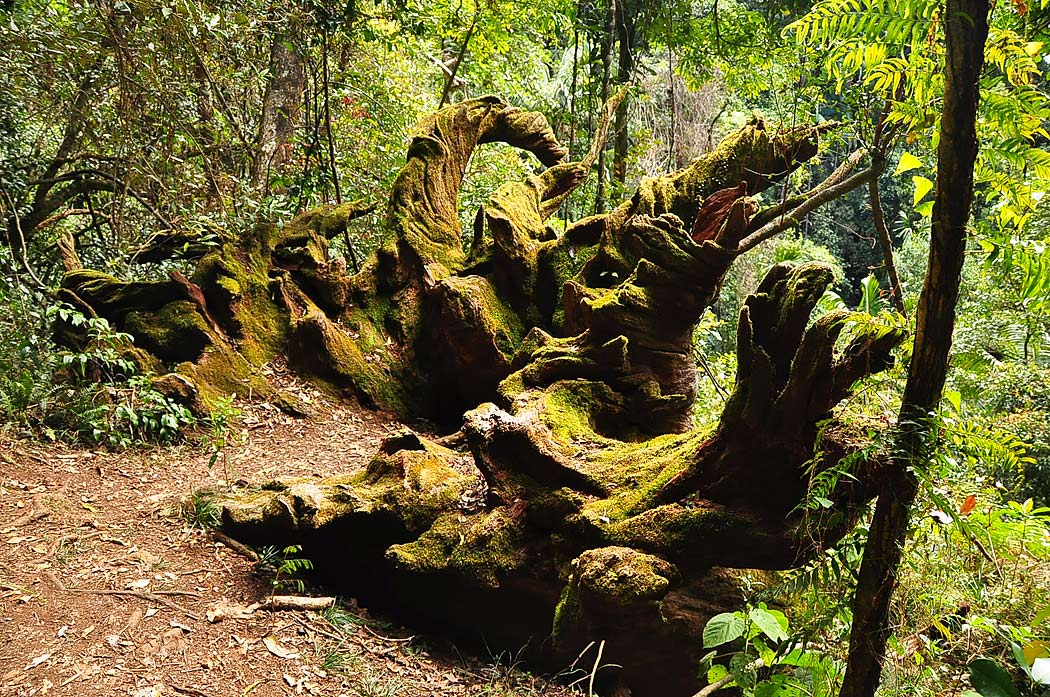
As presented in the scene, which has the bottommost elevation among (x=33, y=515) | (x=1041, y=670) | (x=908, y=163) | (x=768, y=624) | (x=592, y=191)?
(x=33, y=515)

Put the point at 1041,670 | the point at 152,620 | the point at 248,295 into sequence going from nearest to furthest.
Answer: the point at 1041,670, the point at 152,620, the point at 248,295

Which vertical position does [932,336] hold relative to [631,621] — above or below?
above

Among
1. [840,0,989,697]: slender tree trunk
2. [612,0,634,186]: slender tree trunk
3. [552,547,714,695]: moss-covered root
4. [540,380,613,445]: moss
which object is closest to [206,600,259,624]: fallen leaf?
[552,547,714,695]: moss-covered root

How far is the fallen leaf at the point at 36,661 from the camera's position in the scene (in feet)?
8.90

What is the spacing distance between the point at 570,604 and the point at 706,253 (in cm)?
243

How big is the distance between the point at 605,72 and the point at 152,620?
839 cm

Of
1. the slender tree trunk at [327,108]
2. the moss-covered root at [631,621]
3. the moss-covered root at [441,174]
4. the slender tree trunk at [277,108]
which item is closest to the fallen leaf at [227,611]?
the moss-covered root at [631,621]

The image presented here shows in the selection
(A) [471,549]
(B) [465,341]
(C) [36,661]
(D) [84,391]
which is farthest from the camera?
(B) [465,341]

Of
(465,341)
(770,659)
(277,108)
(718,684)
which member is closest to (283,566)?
(718,684)

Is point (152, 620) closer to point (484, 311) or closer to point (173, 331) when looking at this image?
point (173, 331)

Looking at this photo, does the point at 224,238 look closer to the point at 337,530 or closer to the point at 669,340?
the point at 337,530

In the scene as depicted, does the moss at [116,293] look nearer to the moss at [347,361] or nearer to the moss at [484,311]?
the moss at [347,361]

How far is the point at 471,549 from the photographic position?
11.4 feet

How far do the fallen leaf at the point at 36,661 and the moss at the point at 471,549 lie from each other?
1452 mm
